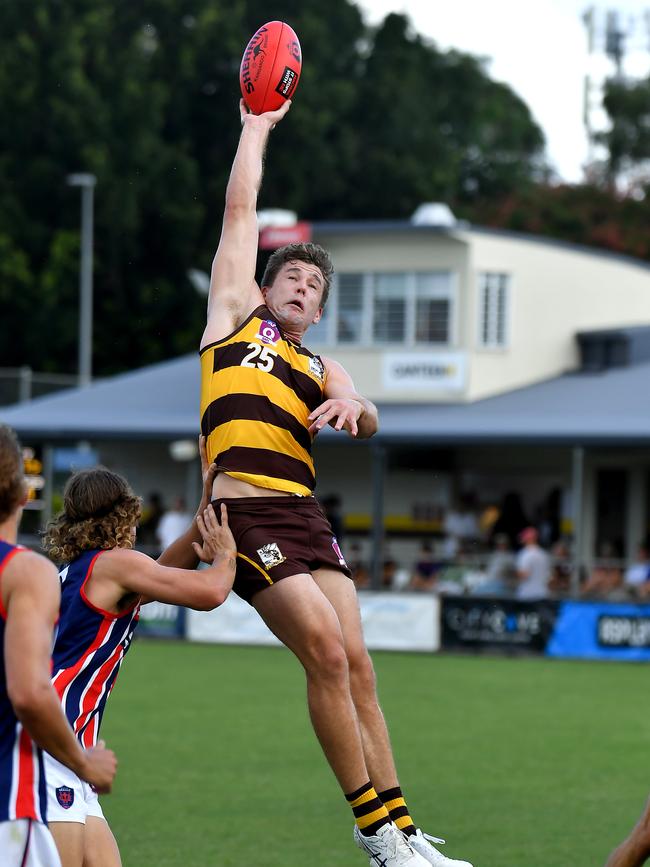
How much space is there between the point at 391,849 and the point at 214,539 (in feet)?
4.52

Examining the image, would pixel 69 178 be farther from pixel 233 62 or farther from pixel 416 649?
pixel 416 649

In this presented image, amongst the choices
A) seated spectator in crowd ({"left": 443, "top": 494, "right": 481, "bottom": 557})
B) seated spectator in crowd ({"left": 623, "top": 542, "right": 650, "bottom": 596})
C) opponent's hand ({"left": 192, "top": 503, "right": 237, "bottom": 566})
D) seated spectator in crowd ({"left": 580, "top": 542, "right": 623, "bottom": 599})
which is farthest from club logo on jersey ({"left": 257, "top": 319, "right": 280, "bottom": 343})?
seated spectator in crowd ({"left": 443, "top": 494, "right": 481, "bottom": 557})

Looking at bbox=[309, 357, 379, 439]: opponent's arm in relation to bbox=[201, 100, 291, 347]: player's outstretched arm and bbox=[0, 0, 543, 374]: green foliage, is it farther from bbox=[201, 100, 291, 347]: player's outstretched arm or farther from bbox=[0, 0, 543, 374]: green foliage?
bbox=[0, 0, 543, 374]: green foliage

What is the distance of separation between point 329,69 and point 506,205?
7339mm

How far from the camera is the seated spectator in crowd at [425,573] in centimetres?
2631

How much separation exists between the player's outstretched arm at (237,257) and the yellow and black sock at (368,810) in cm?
191

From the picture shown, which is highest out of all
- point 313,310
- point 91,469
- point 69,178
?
point 69,178

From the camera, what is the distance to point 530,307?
3256 cm

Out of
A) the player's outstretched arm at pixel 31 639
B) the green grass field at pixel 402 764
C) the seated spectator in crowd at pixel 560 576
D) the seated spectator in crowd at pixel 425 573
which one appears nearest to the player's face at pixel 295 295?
the player's outstretched arm at pixel 31 639

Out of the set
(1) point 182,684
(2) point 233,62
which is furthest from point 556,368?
(2) point 233,62

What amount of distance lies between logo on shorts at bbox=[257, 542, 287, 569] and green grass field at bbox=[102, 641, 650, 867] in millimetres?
2882

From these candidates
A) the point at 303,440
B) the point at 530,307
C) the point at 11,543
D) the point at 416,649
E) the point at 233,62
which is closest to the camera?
the point at 11,543

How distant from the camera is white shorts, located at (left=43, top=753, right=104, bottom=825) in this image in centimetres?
541

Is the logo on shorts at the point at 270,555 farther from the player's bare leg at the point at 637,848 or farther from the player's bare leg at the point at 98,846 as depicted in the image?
the player's bare leg at the point at 637,848
